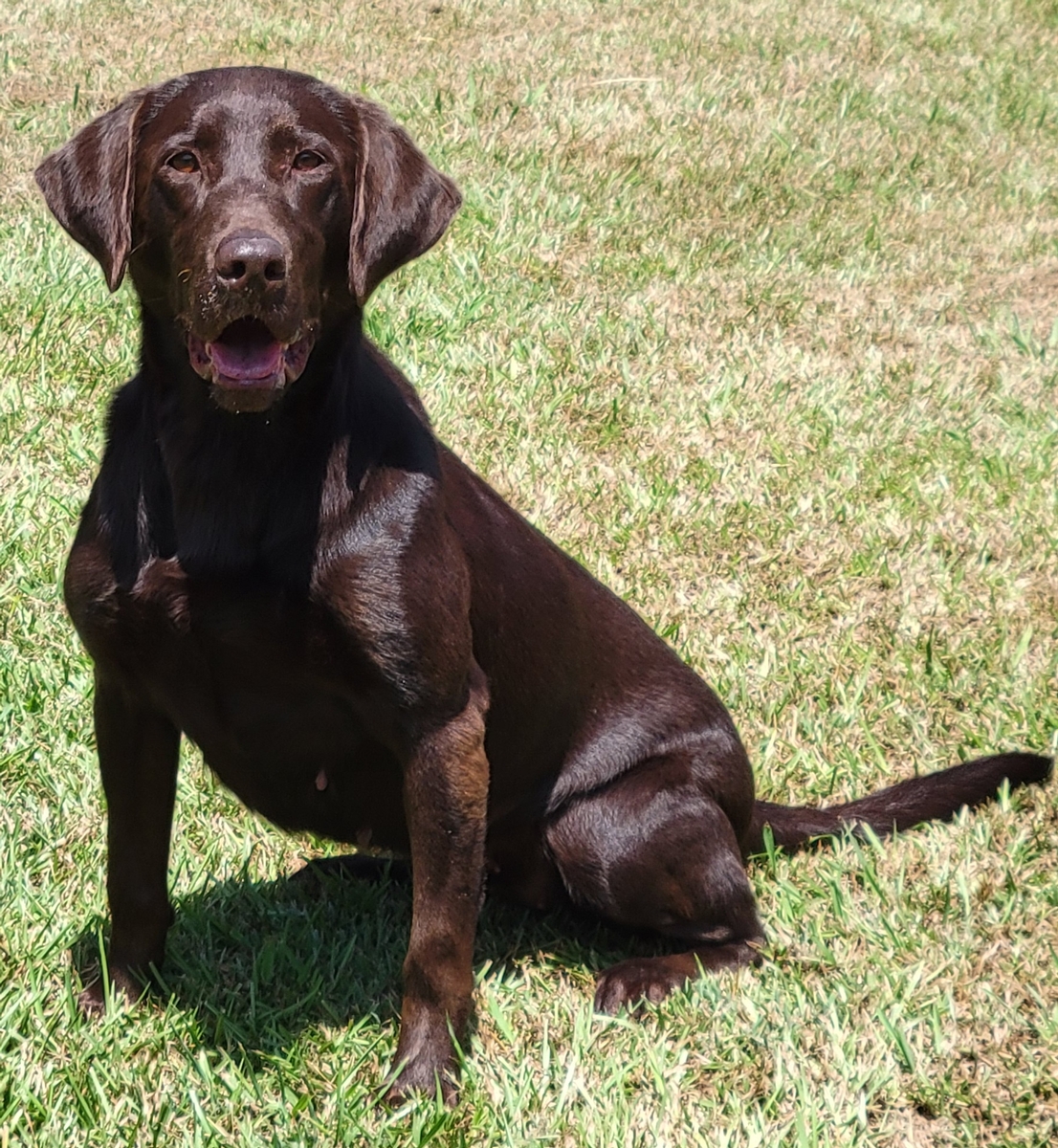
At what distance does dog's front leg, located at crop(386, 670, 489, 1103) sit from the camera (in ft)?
9.22

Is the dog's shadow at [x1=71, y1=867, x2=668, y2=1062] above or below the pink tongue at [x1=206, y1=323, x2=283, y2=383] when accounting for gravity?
below

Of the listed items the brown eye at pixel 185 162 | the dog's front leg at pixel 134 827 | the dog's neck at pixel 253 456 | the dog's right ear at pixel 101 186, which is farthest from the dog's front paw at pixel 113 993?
the brown eye at pixel 185 162

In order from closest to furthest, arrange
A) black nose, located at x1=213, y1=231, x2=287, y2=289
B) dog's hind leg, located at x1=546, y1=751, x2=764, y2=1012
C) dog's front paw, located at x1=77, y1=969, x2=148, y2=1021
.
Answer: black nose, located at x1=213, y1=231, x2=287, y2=289 → dog's front paw, located at x1=77, y1=969, x2=148, y2=1021 → dog's hind leg, located at x1=546, y1=751, x2=764, y2=1012

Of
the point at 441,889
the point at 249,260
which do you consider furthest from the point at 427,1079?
the point at 249,260

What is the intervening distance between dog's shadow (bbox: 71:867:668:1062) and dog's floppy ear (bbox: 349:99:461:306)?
144 cm

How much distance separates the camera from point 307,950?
3312 mm

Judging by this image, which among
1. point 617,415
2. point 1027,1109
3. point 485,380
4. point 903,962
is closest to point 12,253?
point 485,380

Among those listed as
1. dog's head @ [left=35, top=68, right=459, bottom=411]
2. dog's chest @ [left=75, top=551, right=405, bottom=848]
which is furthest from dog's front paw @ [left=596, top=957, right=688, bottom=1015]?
dog's head @ [left=35, top=68, right=459, bottom=411]

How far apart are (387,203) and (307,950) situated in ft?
5.29

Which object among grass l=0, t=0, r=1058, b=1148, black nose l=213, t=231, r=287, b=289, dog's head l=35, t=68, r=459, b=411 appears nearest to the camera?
black nose l=213, t=231, r=287, b=289

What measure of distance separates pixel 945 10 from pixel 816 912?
31.7 ft

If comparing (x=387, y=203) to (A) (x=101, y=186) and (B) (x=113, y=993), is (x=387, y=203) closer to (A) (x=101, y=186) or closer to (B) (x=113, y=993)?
(A) (x=101, y=186)

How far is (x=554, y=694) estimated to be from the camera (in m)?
3.31

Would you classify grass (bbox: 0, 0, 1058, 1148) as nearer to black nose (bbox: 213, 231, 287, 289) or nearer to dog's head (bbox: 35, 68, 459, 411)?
dog's head (bbox: 35, 68, 459, 411)
